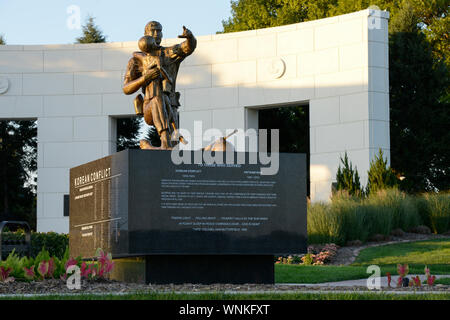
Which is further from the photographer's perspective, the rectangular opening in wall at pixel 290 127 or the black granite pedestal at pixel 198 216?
the rectangular opening in wall at pixel 290 127

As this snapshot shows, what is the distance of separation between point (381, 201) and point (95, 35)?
2736cm

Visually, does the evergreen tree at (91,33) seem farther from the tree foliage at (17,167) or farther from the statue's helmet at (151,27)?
the statue's helmet at (151,27)

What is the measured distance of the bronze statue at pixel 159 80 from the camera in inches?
524

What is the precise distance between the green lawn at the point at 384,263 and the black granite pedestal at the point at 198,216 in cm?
248

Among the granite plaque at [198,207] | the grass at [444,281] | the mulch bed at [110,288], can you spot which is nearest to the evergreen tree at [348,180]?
the grass at [444,281]

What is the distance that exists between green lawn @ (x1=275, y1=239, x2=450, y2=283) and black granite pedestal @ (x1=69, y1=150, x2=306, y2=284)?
2.48 m

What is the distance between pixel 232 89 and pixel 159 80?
1461cm

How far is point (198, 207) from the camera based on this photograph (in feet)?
38.4

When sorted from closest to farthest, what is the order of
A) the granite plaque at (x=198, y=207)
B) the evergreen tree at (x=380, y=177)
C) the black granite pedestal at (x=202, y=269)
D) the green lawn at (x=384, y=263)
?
the granite plaque at (x=198, y=207) < the black granite pedestal at (x=202, y=269) < the green lawn at (x=384, y=263) < the evergreen tree at (x=380, y=177)

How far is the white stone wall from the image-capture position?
85.5ft

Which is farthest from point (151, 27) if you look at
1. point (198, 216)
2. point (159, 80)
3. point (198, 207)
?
point (198, 216)

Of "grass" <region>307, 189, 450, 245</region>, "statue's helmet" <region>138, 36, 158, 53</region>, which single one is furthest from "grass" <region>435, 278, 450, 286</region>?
"grass" <region>307, 189, 450, 245</region>

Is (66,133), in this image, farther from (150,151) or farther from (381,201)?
(150,151)

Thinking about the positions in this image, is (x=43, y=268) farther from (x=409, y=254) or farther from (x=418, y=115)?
(x=418, y=115)
